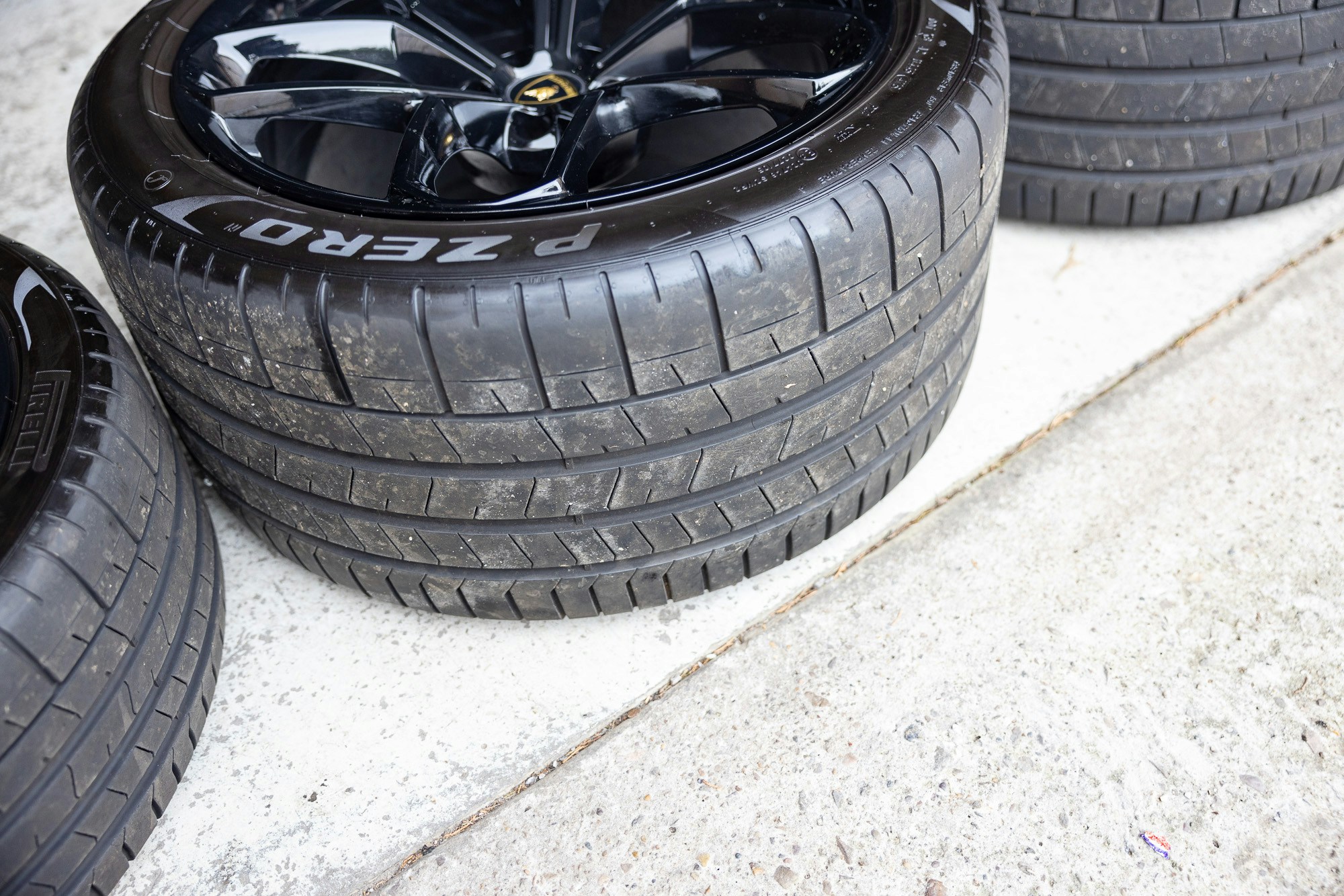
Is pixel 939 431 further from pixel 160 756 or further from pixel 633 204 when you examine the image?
pixel 160 756

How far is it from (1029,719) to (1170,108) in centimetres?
136

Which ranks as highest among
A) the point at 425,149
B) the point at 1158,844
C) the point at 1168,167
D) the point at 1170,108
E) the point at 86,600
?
the point at 425,149

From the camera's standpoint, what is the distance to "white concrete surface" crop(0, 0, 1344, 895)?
5.08ft

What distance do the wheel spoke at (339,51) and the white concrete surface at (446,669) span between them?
831 mm

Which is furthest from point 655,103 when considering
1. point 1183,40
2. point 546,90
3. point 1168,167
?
point 1168,167

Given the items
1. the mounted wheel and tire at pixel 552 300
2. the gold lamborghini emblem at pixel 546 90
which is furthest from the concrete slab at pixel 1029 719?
the gold lamborghini emblem at pixel 546 90

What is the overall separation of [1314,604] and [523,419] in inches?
52.6

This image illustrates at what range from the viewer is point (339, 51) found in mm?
2002

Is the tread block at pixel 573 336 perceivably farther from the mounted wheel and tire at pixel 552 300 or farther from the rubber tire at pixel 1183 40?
the rubber tire at pixel 1183 40

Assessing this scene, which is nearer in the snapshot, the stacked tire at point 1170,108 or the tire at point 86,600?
the tire at point 86,600

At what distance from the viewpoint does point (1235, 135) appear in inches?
89.7

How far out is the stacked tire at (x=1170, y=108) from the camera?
6.99 ft

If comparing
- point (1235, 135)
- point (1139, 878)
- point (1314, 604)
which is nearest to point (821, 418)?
point (1139, 878)

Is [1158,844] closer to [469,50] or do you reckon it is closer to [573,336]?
[573,336]
